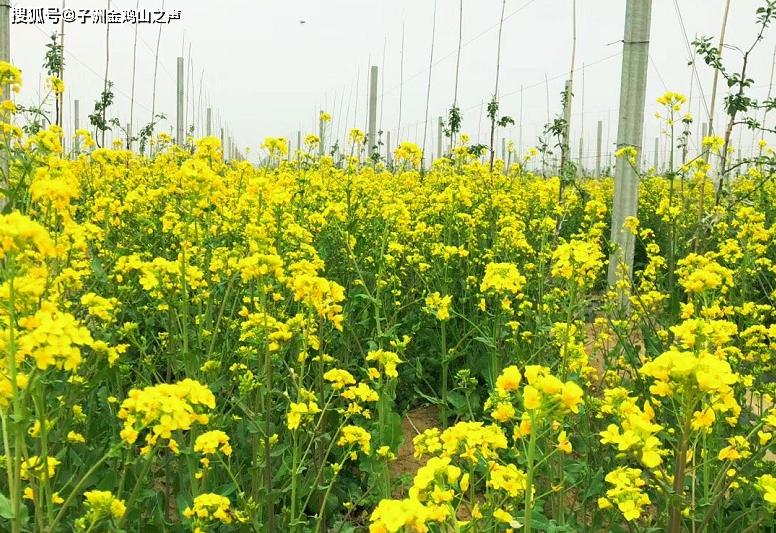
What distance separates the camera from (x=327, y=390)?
2855 mm

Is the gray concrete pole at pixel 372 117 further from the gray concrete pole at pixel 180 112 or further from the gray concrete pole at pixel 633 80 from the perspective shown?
the gray concrete pole at pixel 633 80

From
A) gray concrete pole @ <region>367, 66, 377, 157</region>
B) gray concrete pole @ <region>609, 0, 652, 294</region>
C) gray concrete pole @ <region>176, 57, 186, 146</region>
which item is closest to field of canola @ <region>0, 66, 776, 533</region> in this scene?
gray concrete pole @ <region>609, 0, 652, 294</region>

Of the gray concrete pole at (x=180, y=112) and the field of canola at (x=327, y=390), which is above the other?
the gray concrete pole at (x=180, y=112)

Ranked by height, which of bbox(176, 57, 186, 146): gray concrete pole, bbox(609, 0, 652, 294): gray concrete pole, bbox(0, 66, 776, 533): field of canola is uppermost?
bbox(176, 57, 186, 146): gray concrete pole

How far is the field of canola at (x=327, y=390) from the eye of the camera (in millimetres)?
1391

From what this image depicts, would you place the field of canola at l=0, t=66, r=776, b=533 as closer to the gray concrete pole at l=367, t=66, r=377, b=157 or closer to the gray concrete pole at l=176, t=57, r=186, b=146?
the gray concrete pole at l=367, t=66, r=377, b=157

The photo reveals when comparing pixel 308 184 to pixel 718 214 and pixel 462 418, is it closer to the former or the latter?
pixel 462 418

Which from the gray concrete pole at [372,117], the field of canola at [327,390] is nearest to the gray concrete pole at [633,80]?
the field of canola at [327,390]

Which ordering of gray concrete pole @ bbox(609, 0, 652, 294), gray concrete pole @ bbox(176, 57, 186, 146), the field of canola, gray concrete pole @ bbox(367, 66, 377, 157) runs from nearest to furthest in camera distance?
the field of canola
gray concrete pole @ bbox(609, 0, 652, 294)
gray concrete pole @ bbox(367, 66, 377, 157)
gray concrete pole @ bbox(176, 57, 186, 146)

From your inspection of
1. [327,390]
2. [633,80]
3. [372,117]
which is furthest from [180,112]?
[327,390]

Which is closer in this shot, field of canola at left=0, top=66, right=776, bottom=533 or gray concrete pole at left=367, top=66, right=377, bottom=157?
field of canola at left=0, top=66, right=776, bottom=533

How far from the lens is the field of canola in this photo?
1391 millimetres

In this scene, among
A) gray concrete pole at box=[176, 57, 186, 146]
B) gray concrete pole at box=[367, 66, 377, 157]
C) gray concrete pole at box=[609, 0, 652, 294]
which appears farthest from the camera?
gray concrete pole at box=[176, 57, 186, 146]

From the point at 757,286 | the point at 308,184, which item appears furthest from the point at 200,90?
the point at 757,286
